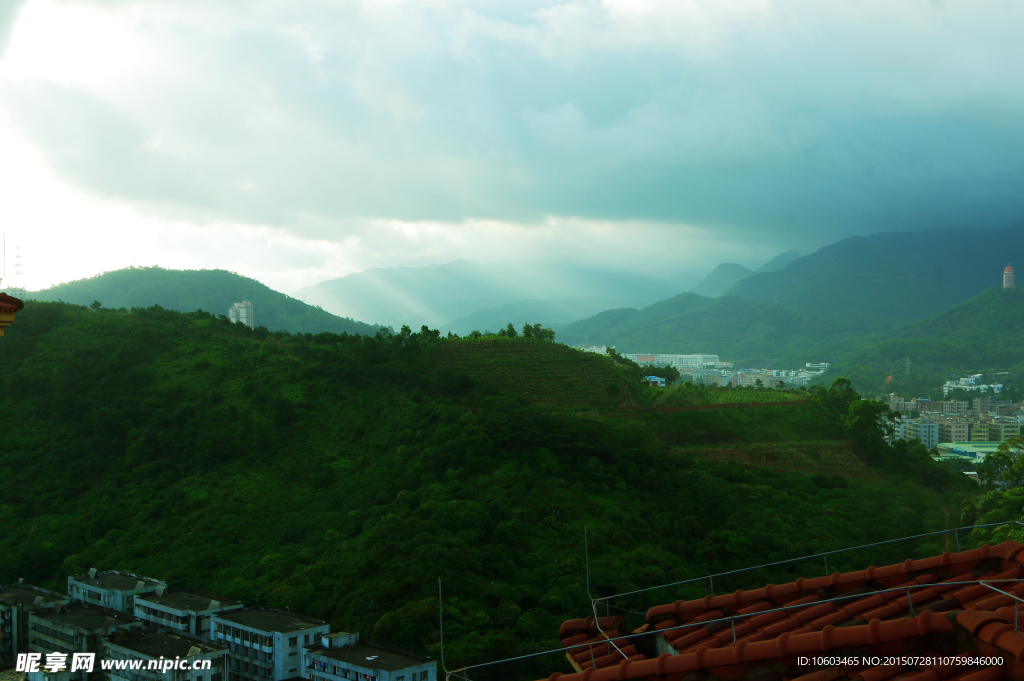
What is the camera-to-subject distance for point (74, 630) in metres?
14.6

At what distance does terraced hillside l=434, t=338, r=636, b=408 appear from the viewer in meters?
22.7

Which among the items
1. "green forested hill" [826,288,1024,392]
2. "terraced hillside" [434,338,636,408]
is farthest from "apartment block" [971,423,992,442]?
"terraced hillside" [434,338,636,408]

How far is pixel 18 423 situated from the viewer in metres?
23.3

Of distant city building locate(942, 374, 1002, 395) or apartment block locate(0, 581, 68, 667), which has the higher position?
distant city building locate(942, 374, 1002, 395)

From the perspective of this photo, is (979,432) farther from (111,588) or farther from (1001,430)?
(111,588)

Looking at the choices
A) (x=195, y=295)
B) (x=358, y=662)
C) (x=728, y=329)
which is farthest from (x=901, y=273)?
(x=358, y=662)

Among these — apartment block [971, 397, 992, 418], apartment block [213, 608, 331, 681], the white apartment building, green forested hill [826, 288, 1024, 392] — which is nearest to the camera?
apartment block [213, 608, 331, 681]

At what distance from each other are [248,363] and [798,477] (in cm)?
1739

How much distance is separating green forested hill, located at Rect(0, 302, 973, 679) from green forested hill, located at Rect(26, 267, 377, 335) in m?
A: 34.9

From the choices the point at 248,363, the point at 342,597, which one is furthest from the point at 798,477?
the point at 248,363

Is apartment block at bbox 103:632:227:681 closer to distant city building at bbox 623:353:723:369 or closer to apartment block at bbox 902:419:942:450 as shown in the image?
apartment block at bbox 902:419:942:450

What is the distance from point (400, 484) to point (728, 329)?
73.7 meters

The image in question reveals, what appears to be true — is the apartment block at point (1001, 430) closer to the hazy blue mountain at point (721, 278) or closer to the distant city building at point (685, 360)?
the distant city building at point (685, 360)

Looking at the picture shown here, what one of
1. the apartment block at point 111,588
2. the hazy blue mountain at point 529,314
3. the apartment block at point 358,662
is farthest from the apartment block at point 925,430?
the hazy blue mountain at point 529,314
